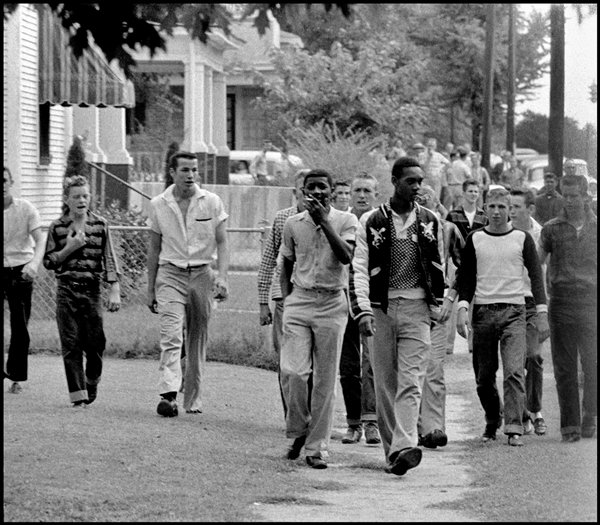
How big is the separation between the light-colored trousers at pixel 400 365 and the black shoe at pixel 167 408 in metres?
2.23

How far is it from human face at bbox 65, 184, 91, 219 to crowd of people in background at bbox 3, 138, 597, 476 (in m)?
0.01

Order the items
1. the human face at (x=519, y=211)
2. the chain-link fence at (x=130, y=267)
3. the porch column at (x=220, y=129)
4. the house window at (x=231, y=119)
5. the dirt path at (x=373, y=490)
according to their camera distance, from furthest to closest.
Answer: the house window at (x=231, y=119)
the porch column at (x=220, y=129)
the chain-link fence at (x=130, y=267)
the human face at (x=519, y=211)
the dirt path at (x=373, y=490)

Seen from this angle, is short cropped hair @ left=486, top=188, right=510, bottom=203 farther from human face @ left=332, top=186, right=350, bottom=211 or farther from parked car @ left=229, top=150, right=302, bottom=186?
parked car @ left=229, top=150, right=302, bottom=186

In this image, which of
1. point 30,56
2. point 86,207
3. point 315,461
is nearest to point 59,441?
point 315,461

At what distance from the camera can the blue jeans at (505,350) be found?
36.3 feet

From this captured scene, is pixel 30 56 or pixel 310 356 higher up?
pixel 30 56

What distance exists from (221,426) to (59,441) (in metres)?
1.72

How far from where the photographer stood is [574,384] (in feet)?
37.1

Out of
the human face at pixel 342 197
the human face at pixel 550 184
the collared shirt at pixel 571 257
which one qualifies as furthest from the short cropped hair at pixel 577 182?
the human face at pixel 550 184

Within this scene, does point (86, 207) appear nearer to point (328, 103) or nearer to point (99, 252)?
point (99, 252)

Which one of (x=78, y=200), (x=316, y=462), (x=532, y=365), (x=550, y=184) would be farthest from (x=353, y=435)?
(x=550, y=184)

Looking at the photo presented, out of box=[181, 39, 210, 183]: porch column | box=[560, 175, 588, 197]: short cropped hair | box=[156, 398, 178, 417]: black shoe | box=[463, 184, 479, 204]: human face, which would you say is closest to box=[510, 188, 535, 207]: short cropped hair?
box=[560, 175, 588, 197]: short cropped hair

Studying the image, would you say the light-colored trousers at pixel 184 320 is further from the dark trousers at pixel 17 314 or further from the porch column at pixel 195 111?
the porch column at pixel 195 111

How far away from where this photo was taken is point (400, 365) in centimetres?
983
